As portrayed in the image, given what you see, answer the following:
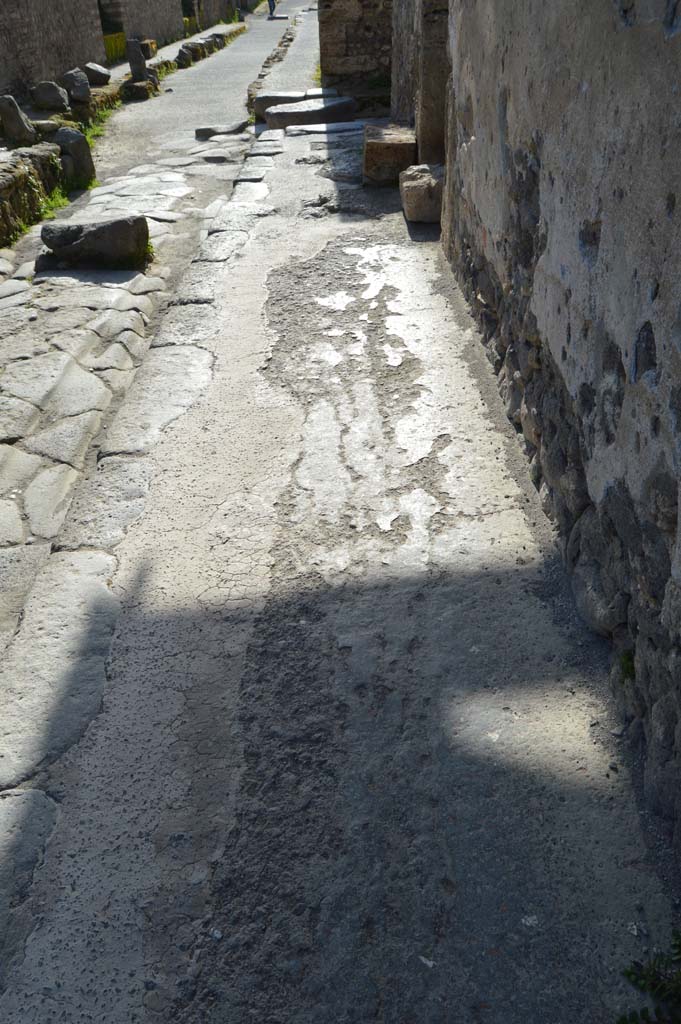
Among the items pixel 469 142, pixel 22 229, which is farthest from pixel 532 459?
pixel 22 229

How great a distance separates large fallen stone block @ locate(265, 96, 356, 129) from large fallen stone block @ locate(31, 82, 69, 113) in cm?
263

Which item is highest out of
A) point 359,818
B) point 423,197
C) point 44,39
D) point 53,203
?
point 44,39

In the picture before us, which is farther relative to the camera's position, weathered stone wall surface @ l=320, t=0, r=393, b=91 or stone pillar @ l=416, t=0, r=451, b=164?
weathered stone wall surface @ l=320, t=0, r=393, b=91

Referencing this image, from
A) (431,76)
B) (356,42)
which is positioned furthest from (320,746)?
(356,42)

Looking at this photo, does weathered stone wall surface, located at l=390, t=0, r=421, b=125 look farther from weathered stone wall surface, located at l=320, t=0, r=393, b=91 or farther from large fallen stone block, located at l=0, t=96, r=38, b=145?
large fallen stone block, located at l=0, t=96, r=38, b=145

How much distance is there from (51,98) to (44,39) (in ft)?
8.05

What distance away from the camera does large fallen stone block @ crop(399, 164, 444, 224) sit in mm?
4547

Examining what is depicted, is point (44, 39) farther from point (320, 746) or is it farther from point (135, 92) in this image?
point (320, 746)

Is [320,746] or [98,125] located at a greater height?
[98,125]

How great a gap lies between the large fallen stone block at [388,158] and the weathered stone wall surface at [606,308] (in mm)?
2691

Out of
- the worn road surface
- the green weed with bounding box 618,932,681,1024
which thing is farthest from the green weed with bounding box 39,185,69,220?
the green weed with bounding box 618,932,681,1024

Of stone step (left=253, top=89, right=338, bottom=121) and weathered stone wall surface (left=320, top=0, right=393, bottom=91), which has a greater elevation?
weathered stone wall surface (left=320, top=0, right=393, bottom=91)

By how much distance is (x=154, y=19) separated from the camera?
16031mm

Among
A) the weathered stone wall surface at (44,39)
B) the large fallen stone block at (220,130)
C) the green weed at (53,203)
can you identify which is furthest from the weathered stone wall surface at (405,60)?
the weathered stone wall surface at (44,39)
